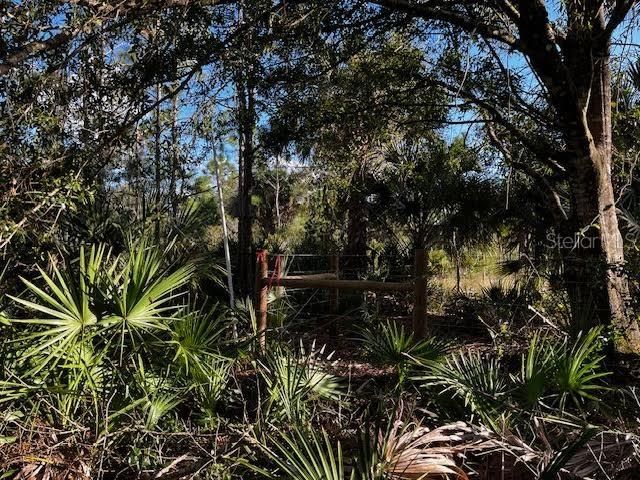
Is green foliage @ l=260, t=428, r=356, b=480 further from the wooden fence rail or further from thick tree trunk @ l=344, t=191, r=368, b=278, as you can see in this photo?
thick tree trunk @ l=344, t=191, r=368, b=278

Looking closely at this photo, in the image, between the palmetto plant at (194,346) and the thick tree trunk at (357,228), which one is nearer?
the palmetto plant at (194,346)

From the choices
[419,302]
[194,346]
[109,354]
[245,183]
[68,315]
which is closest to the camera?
[68,315]

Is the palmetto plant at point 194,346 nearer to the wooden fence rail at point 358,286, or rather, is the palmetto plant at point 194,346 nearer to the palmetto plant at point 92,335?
the palmetto plant at point 92,335

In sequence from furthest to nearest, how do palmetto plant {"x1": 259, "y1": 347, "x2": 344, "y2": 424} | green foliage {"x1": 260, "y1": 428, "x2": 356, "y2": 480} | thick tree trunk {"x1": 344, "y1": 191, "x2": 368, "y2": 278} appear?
thick tree trunk {"x1": 344, "y1": 191, "x2": 368, "y2": 278} < palmetto plant {"x1": 259, "y1": 347, "x2": 344, "y2": 424} < green foliage {"x1": 260, "y1": 428, "x2": 356, "y2": 480}

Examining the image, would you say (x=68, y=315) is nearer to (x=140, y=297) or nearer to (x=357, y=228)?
(x=140, y=297)

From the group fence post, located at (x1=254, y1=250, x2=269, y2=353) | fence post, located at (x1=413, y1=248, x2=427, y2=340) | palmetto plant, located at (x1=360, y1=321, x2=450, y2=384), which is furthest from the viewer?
fence post, located at (x1=254, y1=250, x2=269, y2=353)

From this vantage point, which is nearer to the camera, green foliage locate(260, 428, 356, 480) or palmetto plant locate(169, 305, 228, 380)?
green foliage locate(260, 428, 356, 480)

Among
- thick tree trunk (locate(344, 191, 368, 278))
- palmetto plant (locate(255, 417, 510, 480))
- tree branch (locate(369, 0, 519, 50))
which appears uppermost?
tree branch (locate(369, 0, 519, 50))

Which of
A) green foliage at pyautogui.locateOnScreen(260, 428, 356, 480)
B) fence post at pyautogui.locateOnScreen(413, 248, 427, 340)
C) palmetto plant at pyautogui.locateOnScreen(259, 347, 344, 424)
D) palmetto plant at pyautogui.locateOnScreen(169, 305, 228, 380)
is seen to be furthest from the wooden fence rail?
green foliage at pyautogui.locateOnScreen(260, 428, 356, 480)

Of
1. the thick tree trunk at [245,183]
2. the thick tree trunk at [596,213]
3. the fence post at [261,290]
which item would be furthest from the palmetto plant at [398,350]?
the thick tree trunk at [245,183]

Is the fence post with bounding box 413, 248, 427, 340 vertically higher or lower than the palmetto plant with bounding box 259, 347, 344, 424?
higher

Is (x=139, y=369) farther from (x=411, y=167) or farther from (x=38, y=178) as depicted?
(x=411, y=167)

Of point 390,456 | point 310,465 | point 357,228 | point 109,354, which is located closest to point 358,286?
point 109,354

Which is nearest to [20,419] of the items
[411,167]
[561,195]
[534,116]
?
[534,116]
